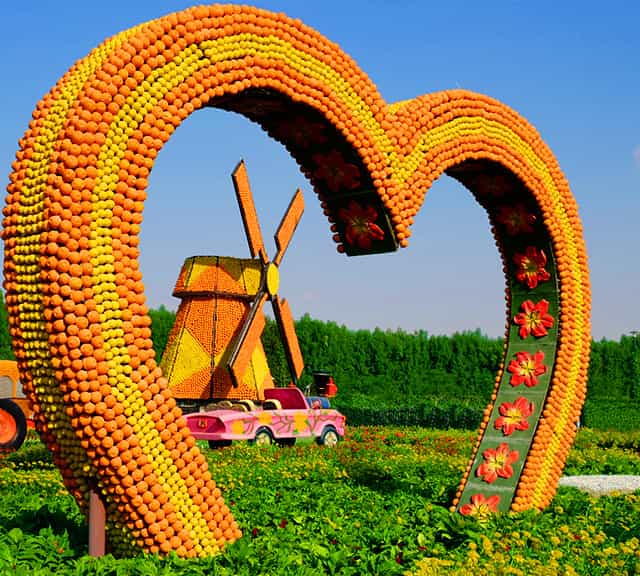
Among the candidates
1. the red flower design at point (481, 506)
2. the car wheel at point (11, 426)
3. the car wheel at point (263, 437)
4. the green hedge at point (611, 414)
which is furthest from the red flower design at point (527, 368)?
the green hedge at point (611, 414)

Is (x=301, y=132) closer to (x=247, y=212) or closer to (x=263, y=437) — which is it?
(x=263, y=437)

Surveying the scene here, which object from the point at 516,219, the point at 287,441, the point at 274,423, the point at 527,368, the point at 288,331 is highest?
the point at 516,219

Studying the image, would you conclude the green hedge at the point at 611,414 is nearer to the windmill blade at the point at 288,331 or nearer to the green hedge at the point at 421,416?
the green hedge at the point at 421,416

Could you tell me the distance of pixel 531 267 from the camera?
731 centimetres

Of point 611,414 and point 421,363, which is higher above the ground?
point 421,363

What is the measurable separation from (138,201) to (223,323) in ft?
31.4

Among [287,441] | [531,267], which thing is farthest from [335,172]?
[287,441]

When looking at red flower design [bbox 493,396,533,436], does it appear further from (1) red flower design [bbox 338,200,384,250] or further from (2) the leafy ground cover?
(1) red flower design [bbox 338,200,384,250]

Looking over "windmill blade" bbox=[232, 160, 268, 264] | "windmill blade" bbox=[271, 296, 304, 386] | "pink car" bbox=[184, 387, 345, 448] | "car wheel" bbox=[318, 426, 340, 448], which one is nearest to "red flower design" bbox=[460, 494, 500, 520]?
"pink car" bbox=[184, 387, 345, 448]

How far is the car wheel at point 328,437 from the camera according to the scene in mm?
14364

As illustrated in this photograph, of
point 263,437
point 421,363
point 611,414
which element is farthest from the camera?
point 421,363

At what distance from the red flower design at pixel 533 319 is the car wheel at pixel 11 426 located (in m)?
7.66

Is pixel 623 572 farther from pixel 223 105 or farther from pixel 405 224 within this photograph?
pixel 223 105

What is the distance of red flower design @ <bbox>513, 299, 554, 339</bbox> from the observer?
7.26m
